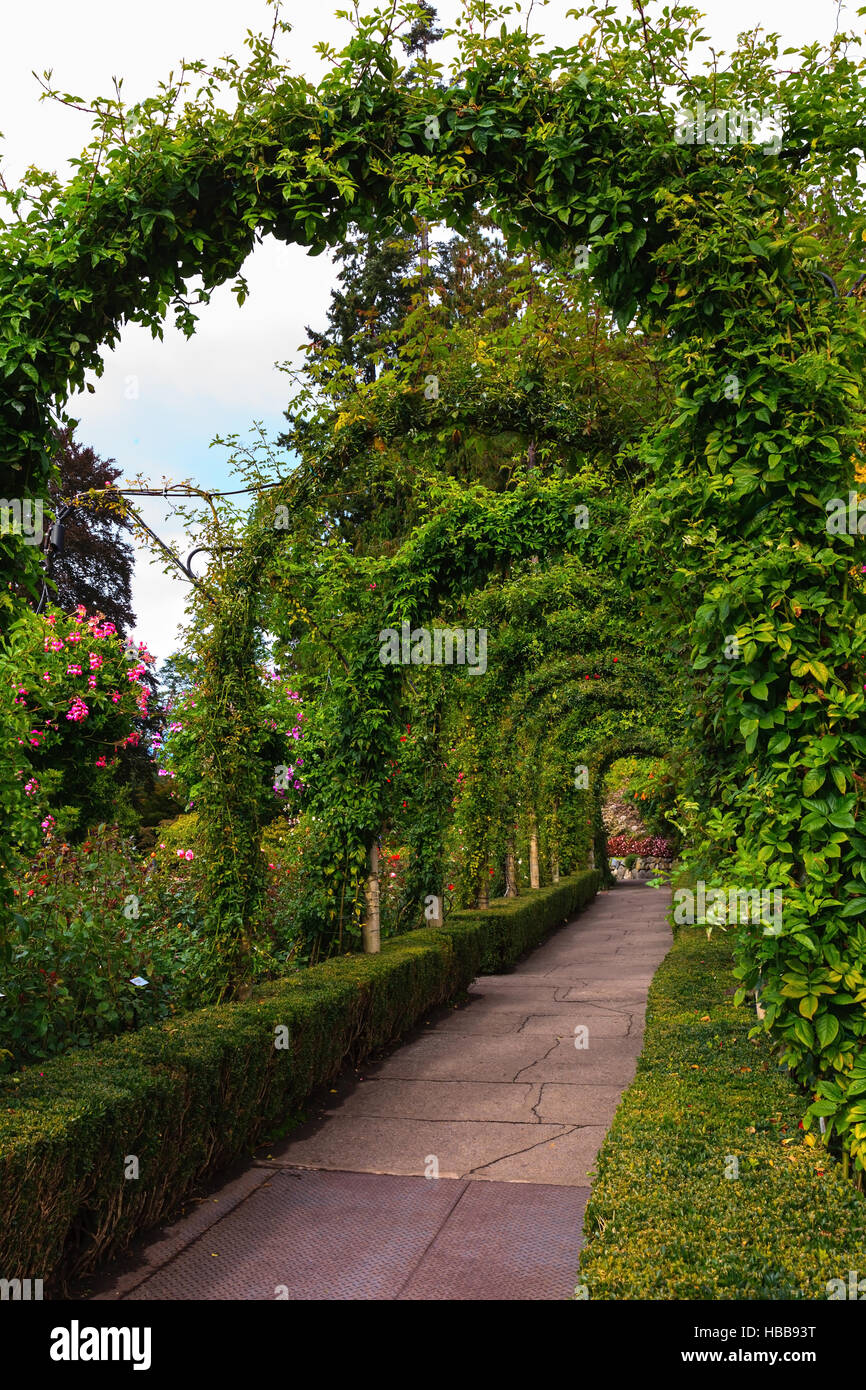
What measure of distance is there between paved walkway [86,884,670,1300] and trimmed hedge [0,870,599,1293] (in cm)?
17

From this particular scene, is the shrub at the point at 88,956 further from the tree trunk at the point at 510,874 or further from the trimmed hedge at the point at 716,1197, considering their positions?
the tree trunk at the point at 510,874

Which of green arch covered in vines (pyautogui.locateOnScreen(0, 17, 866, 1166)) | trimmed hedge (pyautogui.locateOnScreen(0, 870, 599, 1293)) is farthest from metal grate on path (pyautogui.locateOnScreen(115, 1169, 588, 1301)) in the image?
green arch covered in vines (pyautogui.locateOnScreen(0, 17, 866, 1166))

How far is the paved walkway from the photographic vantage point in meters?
3.46

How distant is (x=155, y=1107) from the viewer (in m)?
3.76

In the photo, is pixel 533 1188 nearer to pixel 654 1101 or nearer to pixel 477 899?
pixel 654 1101

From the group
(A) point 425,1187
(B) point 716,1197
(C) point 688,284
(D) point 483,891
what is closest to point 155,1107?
(A) point 425,1187

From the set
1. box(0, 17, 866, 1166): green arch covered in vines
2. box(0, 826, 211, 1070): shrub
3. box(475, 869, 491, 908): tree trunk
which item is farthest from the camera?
box(475, 869, 491, 908): tree trunk

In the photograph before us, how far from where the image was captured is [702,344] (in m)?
3.16

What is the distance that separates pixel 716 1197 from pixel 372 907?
5.22 m

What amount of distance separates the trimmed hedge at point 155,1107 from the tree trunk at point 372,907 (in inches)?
24.5

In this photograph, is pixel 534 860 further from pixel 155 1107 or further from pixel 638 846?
pixel 638 846

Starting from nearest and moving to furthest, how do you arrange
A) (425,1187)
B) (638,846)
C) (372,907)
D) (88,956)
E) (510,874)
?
(425,1187) < (88,956) < (372,907) < (510,874) < (638,846)

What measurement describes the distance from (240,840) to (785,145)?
4.66 m

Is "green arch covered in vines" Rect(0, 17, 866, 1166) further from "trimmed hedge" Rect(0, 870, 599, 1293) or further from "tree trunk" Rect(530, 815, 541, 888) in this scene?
"tree trunk" Rect(530, 815, 541, 888)
